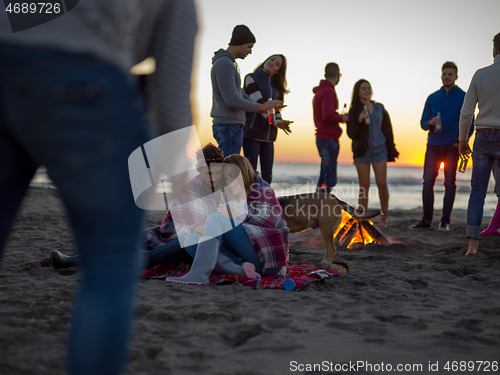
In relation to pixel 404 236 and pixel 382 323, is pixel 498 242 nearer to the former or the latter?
pixel 404 236

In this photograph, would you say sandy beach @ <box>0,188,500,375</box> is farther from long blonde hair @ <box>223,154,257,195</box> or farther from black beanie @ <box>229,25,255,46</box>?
black beanie @ <box>229,25,255,46</box>

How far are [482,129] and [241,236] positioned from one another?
110 inches

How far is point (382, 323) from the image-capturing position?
207 centimetres

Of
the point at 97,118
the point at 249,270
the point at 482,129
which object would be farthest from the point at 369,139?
the point at 97,118

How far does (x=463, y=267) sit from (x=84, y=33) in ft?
12.0

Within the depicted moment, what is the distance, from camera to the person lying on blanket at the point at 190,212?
10.4ft

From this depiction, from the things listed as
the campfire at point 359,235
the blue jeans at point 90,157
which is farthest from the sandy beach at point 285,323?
the campfire at point 359,235

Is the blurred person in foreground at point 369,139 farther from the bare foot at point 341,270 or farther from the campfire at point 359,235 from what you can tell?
the bare foot at point 341,270

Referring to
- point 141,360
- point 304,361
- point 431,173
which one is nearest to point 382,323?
point 304,361

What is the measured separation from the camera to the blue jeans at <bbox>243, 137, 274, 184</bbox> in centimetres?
483

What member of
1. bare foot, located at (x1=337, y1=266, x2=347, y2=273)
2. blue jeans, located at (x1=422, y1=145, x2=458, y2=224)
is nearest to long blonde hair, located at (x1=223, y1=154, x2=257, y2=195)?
bare foot, located at (x1=337, y1=266, x2=347, y2=273)

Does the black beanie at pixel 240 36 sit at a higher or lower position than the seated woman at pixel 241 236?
higher

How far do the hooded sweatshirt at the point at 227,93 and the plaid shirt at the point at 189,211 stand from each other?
1.13 m

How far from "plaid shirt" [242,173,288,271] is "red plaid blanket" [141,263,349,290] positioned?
0.15 metres
